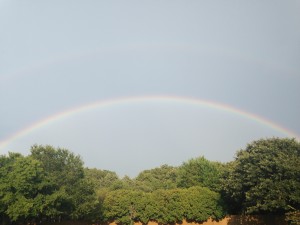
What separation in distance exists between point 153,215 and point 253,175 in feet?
58.0

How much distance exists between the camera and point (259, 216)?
44250 millimetres

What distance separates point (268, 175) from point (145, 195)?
20.6 metres

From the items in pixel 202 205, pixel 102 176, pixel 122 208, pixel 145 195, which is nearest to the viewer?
pixel 122 208

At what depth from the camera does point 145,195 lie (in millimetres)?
51969

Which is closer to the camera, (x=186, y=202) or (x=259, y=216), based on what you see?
(x=259, y=216)

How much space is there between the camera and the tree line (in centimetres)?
3625

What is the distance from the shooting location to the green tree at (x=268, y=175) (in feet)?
116

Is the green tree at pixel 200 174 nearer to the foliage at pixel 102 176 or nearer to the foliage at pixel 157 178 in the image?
the foliage at pixel 157 178

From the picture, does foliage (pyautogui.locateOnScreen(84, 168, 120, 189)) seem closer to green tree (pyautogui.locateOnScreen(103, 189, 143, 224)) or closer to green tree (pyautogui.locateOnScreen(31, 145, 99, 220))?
green tree (pyautogui.locateOnScreen(103, 189, 143, 224))

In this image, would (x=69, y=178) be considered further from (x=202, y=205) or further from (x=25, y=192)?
(x=202, y=205)

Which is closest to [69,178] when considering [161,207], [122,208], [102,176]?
[122,208]

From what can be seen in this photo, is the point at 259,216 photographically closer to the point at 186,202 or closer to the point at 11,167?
the point at 186,202

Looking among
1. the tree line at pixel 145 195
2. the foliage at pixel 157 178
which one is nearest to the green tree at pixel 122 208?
the tree line at pixel 145 195

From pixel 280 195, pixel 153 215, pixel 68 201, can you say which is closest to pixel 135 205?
pixel 153 215
